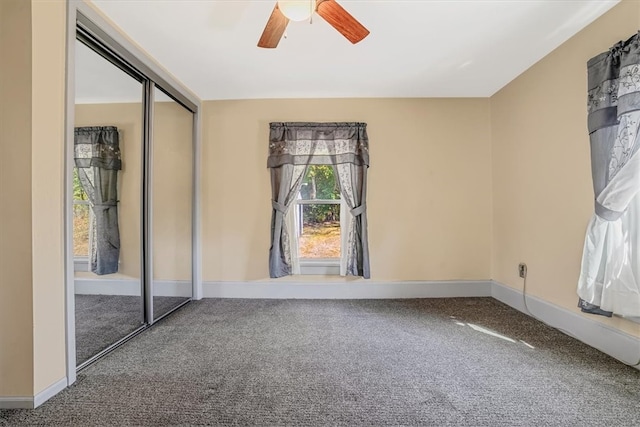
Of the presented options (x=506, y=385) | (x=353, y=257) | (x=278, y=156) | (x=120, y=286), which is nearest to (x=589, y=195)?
(x=506, y=385)

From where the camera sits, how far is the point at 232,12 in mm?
1828

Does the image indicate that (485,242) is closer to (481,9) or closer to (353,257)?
(353,257)

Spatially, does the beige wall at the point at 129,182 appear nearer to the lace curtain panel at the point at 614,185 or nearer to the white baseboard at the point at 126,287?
the white baseboard at the point at 126,287

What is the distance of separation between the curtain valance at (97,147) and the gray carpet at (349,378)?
137cm

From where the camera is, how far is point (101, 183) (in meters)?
1.94

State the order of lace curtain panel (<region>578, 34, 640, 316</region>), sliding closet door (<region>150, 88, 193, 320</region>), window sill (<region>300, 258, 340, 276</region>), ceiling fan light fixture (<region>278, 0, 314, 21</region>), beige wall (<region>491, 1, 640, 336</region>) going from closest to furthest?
1. ceiling fan light fixture (<region>278, 0, 314, 21</region>)
2. lace curtain panel (<region>578, 34, 640, 316</region>)
3. beige wall (<region>491, 1, 640, 336</region>)
4. sliding closet door (<region>150, 88, 193, 320</region>)
5. window sill (<region>300, 258, 340, 276</region>)

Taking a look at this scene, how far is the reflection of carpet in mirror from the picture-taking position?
1757mm

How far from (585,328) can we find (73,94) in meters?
3.85

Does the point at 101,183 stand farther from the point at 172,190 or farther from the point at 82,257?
the point at 172,190

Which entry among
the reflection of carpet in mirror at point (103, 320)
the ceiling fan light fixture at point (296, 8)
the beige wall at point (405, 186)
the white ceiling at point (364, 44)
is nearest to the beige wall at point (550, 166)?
the white ceiling at point (364, 44)

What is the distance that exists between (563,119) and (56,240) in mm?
3682

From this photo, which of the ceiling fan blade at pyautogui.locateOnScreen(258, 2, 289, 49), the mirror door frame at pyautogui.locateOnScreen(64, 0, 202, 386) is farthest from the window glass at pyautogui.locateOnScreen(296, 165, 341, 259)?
the ceiling fan blade at pyautogui.locateOnScreen(258, 2, 289, 49)

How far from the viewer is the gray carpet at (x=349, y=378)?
1.34 meters

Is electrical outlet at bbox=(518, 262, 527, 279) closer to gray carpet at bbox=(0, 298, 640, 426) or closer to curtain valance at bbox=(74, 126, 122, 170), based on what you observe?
gray carpet at bbox=(0, 298, 640, 426)
